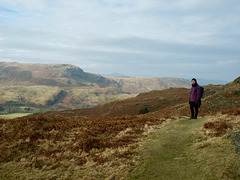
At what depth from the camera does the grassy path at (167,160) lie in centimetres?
643

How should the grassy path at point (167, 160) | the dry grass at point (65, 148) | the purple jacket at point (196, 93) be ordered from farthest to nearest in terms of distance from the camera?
the purple jacket at point (196, 93)
the dry grass at point (65, 148)
the grassy path at point (167, 160)

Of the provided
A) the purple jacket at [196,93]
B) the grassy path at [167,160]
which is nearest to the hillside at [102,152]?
the grassy path at [167,160]

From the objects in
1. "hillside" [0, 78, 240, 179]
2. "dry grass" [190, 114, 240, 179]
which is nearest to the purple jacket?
"hillside" [0, 78, 240, 179]

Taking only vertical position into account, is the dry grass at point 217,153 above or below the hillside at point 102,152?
above

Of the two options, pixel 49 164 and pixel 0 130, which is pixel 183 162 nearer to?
pixel 49 164

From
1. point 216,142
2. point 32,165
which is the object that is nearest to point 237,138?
point 216,142

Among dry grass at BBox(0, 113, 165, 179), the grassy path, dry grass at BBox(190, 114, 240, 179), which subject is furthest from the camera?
dry grass at BBox(0, 113, 165, 179)

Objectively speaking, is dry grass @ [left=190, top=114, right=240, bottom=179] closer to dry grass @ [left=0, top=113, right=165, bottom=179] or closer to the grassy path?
the grassy path

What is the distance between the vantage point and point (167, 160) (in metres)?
7.72

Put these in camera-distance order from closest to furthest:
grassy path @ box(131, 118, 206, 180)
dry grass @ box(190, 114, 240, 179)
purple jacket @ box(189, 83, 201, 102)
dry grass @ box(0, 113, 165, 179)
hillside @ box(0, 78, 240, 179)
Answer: dry grass @ box(190, 114, 240, 179), grassy path @ box(131, 118, 206, 180), hillside @ box(0, 78, 240, 179), dry grass @ box(0, 113, 165, 179), purple jacket @ box(189, 83, 201, 102)

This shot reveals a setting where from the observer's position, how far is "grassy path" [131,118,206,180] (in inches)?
253

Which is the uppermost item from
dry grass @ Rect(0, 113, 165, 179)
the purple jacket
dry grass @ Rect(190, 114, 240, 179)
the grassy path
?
the purple jacket

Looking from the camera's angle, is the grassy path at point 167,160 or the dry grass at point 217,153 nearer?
the dry grass at point 217,153

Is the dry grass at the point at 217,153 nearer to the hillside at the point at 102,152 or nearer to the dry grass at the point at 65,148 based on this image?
the hillside at the point at 102,152
